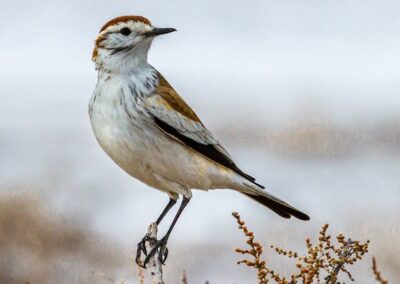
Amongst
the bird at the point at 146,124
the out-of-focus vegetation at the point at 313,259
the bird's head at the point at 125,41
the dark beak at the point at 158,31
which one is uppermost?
the dark beak at the point at 158,31

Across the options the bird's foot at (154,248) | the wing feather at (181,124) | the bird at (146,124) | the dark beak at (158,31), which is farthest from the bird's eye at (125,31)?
the bird's foot at (154,248)

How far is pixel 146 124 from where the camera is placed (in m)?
7.18

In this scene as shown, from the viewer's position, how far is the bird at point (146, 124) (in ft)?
23.4

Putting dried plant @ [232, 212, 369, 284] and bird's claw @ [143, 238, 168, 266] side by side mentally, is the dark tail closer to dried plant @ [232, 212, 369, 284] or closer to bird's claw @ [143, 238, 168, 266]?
bird's claw @ [143, 238, 168, 266]

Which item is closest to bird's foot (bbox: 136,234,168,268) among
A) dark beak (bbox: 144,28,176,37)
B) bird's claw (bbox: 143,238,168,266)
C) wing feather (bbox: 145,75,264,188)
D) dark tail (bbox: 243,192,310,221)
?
bird's claw (bbox: 143,238,168,266)

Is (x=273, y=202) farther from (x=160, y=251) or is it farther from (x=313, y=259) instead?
(x=313, y=259)

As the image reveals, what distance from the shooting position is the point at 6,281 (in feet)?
40.5

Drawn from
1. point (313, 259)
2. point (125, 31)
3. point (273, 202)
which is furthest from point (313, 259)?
point (125, 31)

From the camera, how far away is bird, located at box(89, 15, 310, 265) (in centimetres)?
713

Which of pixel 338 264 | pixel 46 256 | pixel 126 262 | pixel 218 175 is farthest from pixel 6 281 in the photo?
pixel 338 264

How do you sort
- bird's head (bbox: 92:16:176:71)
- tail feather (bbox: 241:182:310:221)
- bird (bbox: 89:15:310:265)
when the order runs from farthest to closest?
tail feather (bbox: 241:182:310:221) < bird's head (bbox: 92:16:176:71) < bird (bbox: 89:15:310:265)

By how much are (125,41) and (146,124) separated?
63 cm

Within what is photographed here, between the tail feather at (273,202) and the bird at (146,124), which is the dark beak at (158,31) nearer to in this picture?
the bird at (146,124)

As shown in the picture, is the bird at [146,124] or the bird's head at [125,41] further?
the bird's head at [125,41]
